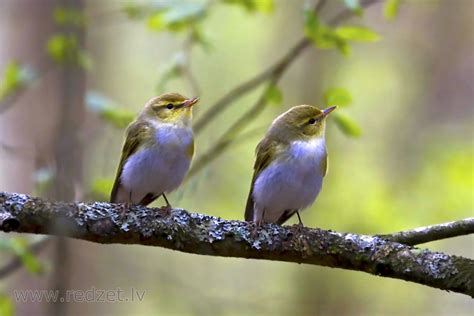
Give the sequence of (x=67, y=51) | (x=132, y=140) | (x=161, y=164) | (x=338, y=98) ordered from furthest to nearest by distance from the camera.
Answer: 1. (x=67, y=51)
2. (x=132, y=140)
3. (x=161, y=164)
4. (x=338, y=98)

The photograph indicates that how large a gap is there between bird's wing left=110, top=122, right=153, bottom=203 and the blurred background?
0.09 metres

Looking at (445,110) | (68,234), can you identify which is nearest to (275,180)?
(68,234)

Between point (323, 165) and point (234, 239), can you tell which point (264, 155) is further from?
point (234, 239)

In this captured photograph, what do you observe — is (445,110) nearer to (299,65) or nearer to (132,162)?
(299,65)

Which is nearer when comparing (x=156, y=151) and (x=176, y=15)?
(x=156, y=151)

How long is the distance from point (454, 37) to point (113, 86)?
5749 millimetres

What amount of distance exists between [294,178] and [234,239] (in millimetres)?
983

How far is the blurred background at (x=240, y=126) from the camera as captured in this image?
4.91 metres

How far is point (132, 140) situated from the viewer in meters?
4.48

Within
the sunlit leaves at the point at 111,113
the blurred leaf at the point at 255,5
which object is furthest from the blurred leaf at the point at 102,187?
the blurred leaf at the point at 255,5

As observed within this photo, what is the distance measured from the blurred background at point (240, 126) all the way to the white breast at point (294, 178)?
30 cm

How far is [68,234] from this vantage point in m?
2.96

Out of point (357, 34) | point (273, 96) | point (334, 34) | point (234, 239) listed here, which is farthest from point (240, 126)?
point (234, 239)

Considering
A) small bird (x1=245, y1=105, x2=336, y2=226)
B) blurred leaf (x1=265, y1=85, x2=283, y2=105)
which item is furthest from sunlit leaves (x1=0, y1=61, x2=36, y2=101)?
small bird (x1=245, y1=105, x2=336, y2=226)
